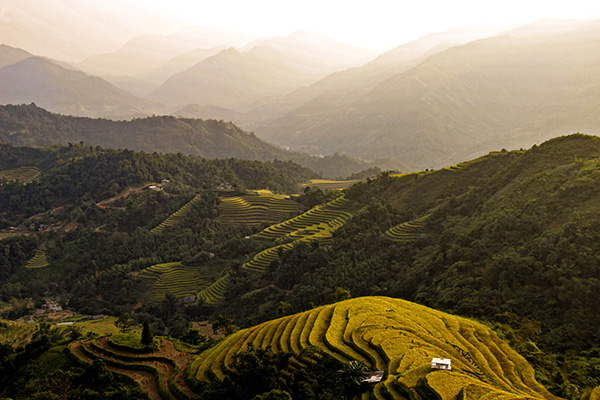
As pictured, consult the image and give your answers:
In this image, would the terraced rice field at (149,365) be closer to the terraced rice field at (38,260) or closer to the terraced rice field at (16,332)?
the terraced rice field at (16,332)

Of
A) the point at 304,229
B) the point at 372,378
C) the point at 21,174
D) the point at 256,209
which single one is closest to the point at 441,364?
the point at 372,378

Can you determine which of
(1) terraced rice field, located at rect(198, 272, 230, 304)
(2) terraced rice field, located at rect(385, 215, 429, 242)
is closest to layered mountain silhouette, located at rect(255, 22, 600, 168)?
(2) terraced rice field, located at rect(385, 215, 429, 242)

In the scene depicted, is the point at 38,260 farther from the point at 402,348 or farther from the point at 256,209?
the point at 402,348

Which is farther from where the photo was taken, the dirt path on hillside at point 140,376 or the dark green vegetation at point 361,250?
the dark green vegetation at point 361,250

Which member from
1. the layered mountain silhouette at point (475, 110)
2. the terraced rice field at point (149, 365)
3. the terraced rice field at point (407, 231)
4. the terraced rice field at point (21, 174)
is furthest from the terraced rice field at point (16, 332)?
the layered mountain silhouette at point (475, 110)

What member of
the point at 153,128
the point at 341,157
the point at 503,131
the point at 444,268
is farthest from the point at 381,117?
the point at 444,268

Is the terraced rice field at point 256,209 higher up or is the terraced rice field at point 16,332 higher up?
the terraced rice field at point 256,209

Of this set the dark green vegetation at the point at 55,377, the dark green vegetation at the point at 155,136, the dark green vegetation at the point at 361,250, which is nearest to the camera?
the dark green vegetation at the point at 55,377
